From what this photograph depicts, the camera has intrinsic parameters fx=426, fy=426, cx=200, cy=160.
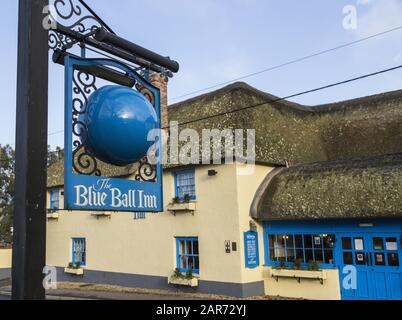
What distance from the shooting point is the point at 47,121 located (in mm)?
2703

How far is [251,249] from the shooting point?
558 inches

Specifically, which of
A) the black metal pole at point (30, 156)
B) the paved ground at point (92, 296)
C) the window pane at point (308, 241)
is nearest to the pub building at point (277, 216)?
the window pane at point (308, 241)

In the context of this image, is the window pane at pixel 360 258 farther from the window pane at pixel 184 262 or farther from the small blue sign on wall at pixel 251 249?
the window pane at pixel 184 262

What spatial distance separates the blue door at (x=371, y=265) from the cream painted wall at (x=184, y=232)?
3005mm

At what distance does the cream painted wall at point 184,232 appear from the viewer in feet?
46.8

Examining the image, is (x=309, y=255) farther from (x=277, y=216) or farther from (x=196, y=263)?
(x=196, y=263)

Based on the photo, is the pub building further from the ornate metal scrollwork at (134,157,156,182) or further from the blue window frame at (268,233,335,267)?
the ornate metal scrollwork at (134,157,156,182)

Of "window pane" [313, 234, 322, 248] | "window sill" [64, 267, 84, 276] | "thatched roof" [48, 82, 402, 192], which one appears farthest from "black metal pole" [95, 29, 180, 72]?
"window sill" [64, 267, 84, 276]

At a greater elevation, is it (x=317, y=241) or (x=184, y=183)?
(x=184, y=183)

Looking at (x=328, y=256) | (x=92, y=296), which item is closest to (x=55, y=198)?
(x=92, y=296)

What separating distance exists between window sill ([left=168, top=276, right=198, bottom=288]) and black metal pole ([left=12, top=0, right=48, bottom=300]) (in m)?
12.7

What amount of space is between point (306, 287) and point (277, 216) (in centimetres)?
240

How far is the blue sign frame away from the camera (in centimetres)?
297

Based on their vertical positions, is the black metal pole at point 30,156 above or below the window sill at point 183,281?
above
